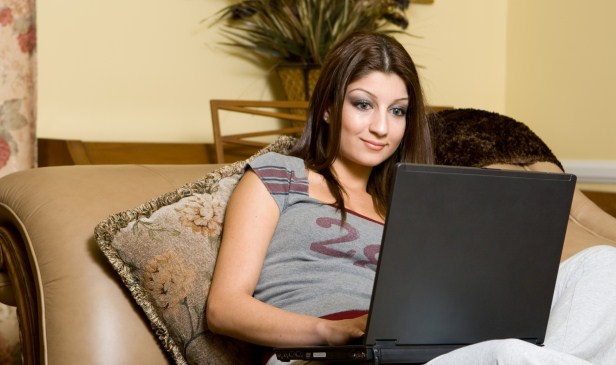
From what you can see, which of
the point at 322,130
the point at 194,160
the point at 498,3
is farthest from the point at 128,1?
the point at 498,3

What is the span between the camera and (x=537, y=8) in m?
3.05

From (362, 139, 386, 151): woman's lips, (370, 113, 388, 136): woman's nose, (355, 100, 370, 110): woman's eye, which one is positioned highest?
(355, 100, 370, 110): woman's eye

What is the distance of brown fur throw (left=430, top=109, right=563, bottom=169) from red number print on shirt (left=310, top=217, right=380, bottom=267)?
631 millimetres

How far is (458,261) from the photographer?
1.15 metres

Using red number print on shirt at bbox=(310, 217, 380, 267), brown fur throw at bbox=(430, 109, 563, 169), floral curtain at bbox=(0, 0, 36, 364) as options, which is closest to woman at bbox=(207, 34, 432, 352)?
red number print on shirt at bbox=(310, 217, 380, 267)

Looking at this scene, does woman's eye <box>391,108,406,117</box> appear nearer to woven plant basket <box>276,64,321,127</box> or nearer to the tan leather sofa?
the tan leather sofa

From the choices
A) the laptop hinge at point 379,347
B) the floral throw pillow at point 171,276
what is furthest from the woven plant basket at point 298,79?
the laptop hinge at point 379,347

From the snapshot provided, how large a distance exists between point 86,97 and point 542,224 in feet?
4.84

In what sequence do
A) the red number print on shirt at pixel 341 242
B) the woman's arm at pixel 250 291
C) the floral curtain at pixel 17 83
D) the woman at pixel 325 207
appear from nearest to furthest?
the woman's arm at pixel 250 291 < the woman at pixel 325 207 < the red number print on shirt at pixel 341 242 < the floral curtain at pixel 17 83

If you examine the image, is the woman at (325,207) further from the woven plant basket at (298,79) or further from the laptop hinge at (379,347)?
the woven plant basket at (298,79)

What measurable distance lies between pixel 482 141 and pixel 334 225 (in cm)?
74

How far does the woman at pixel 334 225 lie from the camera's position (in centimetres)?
134

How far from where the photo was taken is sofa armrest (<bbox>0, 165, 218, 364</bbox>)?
148 centimetres

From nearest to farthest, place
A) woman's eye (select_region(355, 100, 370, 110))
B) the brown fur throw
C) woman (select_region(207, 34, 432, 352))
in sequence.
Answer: woman (select_region(207, 34, 432, 352))
woman's eye (select_region(355, 100, 370, 110))
the brown fur throw
